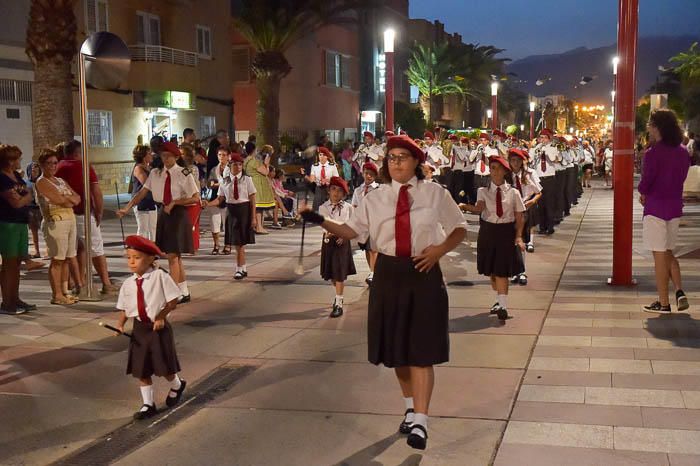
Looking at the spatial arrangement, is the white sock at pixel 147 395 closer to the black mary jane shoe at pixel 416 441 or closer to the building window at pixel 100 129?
the black mary jane shoe at pixel 416 441

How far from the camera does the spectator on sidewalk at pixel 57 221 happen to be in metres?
9.73

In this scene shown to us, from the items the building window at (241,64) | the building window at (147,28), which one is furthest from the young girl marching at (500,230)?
the building window at (241,64)

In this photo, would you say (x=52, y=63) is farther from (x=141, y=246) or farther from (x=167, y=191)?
(x=141, y=246)

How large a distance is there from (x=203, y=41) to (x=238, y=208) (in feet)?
69.9

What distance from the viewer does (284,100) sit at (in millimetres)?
40688

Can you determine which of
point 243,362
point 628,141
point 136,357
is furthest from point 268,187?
point 136,357

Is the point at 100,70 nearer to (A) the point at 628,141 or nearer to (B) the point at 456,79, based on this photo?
(A) the point at 628,141

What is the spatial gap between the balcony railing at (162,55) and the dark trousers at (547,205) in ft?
48.1

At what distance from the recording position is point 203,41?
104ft

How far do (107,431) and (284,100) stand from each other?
35.7 meters

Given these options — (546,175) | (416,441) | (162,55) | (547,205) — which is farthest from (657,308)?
(162,55)

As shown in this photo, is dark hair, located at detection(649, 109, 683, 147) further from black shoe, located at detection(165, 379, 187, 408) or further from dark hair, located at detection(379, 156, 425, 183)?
black shoe, located at detection(165, 379, 187, 408)

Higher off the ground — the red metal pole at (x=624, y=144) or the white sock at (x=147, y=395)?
the red metal pole at (x=624, y=144)

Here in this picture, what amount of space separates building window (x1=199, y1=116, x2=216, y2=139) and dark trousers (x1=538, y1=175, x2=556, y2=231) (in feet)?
55.7
